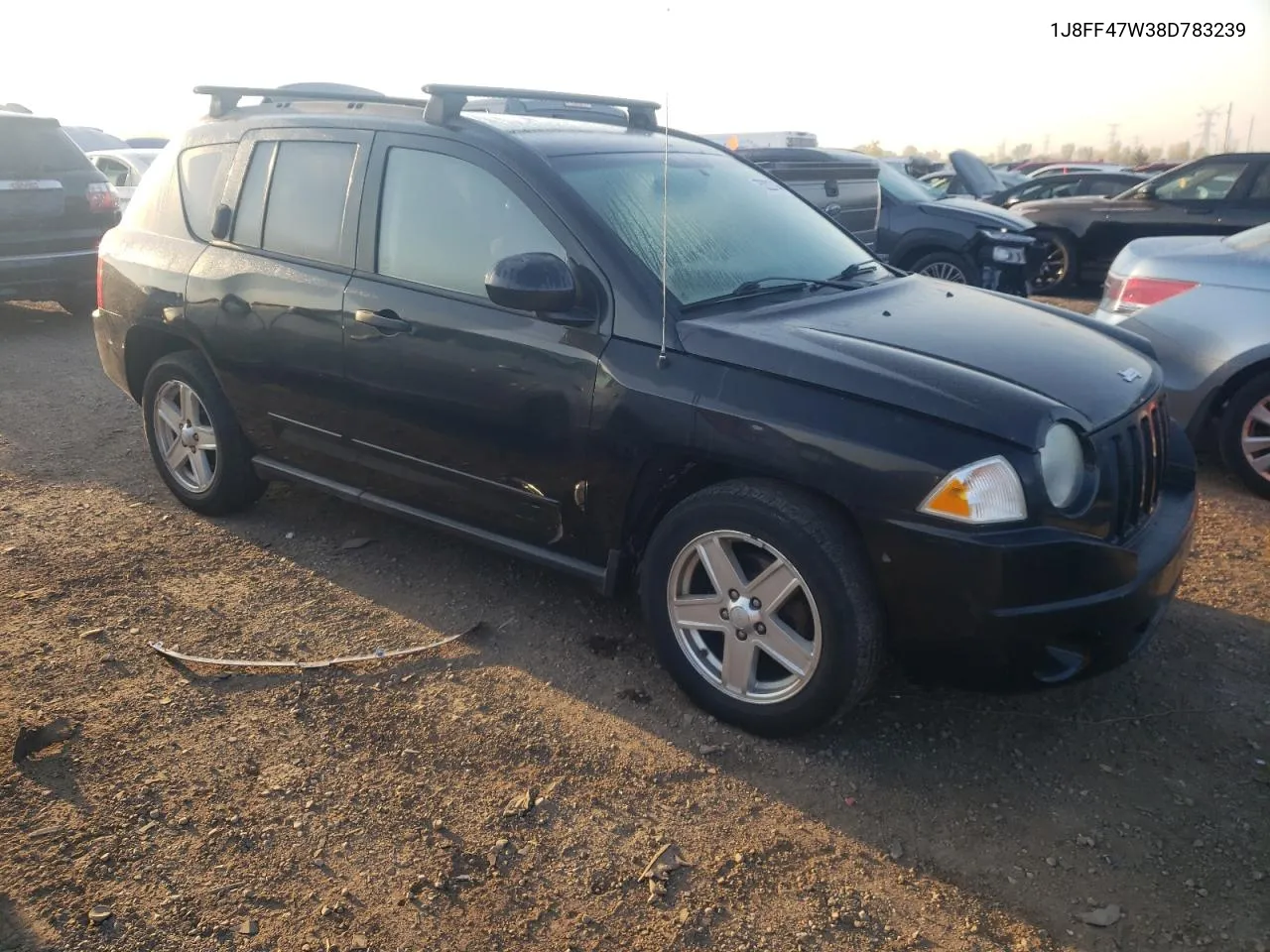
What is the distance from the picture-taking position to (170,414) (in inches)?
195

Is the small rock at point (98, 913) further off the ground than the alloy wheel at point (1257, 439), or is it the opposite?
the alloy wheel at point (1257, 439)

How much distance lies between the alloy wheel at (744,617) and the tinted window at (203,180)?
283 centimetres

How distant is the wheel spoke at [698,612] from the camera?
127 inches

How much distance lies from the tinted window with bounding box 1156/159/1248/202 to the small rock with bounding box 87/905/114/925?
11172 mm

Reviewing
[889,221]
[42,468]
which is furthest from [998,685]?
[889,221]

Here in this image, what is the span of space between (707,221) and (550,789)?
2107 millimetres

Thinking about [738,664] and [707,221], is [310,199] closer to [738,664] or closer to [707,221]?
[707,221]

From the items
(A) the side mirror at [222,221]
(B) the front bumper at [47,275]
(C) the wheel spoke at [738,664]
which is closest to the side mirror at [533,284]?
(C) the wheel spoke at [738,664]

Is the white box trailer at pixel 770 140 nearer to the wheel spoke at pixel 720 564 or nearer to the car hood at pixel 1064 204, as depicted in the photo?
the car hood at pixel 1064 204

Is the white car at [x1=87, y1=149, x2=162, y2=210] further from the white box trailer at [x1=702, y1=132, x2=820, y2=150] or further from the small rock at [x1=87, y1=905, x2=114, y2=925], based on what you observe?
the small rock at [x1=87, y1=905, x2=114, y2=925]

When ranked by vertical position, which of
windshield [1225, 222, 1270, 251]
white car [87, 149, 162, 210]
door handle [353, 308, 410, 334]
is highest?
white car [87, 149, 162, 210]

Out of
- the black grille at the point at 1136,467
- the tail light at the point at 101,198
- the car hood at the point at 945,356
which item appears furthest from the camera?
the tail light at the point at 101,198

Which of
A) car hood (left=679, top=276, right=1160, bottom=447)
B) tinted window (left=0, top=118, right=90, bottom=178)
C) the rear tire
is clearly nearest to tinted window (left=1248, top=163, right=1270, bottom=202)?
the rear tire

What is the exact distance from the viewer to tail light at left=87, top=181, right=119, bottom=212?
926 cm
